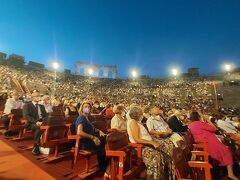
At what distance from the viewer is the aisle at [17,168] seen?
365 cm

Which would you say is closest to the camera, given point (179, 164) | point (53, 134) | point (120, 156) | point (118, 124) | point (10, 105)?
point (179, 164)

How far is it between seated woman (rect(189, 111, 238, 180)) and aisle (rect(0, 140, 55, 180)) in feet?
10.9

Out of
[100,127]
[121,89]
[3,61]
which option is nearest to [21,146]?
[100,127]

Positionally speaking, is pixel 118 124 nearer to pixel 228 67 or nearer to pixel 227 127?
pixel 227 127

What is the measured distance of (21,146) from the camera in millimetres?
5488

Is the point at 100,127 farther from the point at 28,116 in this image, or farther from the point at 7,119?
the point at 7,119

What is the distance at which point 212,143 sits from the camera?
4.18 metres

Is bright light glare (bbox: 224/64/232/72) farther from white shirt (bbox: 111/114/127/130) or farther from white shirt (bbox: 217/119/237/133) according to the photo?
white shirt (bbox: 111/114/127/130)

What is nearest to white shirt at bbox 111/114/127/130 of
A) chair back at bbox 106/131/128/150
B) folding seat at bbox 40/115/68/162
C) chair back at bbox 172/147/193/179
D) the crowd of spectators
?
the crowd of spectators

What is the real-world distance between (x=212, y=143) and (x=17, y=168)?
4.21m

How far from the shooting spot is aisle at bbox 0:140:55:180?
365 cm

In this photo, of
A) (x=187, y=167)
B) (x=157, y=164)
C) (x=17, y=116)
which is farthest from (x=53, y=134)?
(x=187, y=167)

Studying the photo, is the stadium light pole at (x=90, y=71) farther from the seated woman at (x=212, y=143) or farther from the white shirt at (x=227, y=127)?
the seated woman at (x=212, y=143)

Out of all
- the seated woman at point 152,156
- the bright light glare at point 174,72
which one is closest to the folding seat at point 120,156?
the seated woman at point 152,156
